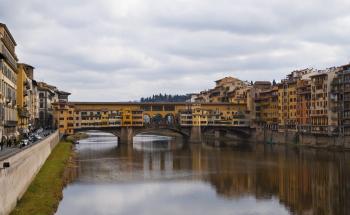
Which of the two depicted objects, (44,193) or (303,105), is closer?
(44,193)

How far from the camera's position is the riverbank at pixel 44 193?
86.3ft

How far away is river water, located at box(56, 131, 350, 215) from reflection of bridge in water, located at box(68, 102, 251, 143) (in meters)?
32.0

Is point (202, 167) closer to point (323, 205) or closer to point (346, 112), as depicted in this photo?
point (323, 205)

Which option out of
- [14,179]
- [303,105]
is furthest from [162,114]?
[14,179]

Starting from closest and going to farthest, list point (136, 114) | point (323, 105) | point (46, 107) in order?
point (323, 105) → point (136, 114) → point (46, 107)

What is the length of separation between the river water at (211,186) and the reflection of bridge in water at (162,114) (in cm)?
3196

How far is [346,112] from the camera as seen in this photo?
7169 cm

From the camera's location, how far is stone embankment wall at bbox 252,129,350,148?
7030cm

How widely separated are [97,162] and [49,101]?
51.1 m

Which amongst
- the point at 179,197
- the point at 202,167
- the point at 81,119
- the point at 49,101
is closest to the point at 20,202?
the point at 179,197

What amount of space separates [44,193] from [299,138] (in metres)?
58.0

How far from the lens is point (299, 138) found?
3223 inches

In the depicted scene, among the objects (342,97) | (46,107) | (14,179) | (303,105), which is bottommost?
(14,179)

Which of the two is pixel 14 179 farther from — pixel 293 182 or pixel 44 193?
pixel 293 182
